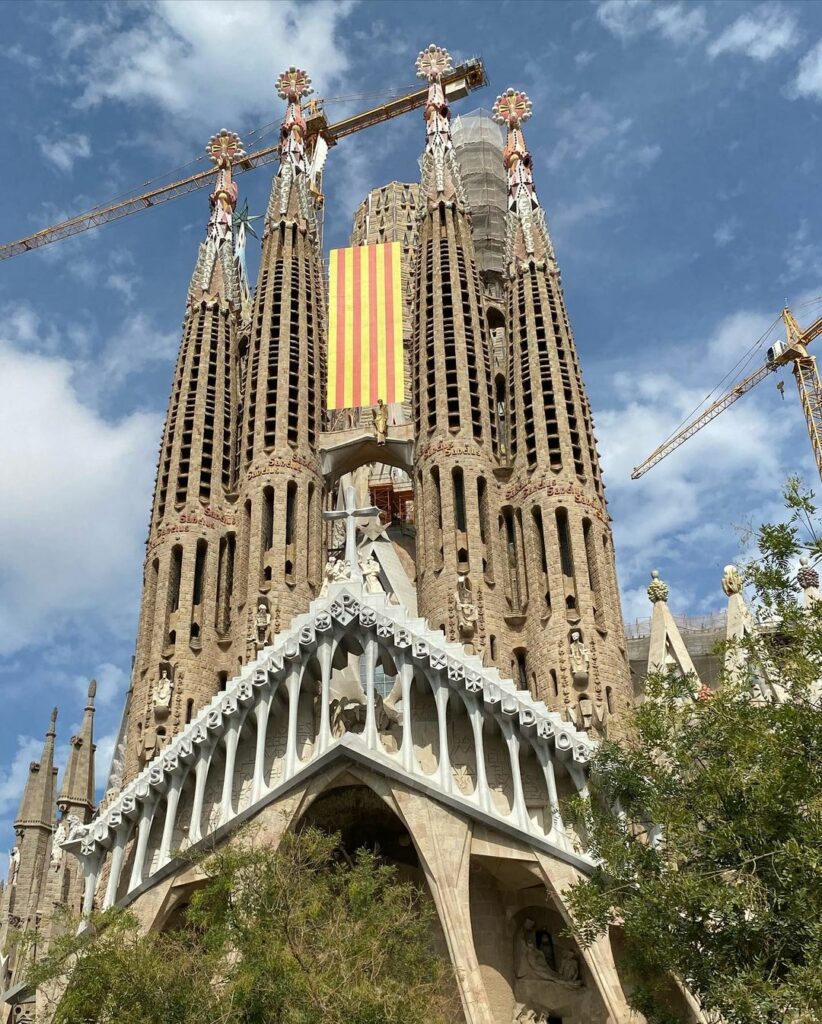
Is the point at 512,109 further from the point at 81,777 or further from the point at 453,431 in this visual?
the point at 81,777

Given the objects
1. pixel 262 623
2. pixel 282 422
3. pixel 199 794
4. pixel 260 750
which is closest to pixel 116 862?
pixel 199 794

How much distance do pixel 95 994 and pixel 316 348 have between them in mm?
21874

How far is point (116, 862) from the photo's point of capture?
72.1 ft

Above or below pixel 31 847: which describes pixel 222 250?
above

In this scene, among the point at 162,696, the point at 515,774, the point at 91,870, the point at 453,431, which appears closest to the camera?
the point at 515,774

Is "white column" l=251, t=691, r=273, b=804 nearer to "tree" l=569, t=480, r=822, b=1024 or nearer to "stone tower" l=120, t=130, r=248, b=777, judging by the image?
"stone tower" l=120, t=130, r=248, b=777

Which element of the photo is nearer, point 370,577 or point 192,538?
point 370,577

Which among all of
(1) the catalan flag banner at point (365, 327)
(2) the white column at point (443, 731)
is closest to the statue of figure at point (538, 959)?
(2) the white column at point (443, 731)

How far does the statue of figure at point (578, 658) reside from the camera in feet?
80.7

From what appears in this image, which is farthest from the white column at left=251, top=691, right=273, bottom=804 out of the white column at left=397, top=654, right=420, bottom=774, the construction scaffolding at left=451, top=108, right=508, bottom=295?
the construction scaffolding at left=451, top=108, right=508, bottom=295

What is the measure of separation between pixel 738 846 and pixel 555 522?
14821 millimetres

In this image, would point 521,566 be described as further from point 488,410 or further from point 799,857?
point 799,857

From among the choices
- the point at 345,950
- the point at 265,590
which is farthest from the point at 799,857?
the point at 265,590

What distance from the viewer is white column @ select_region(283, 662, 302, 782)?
21.4 m
